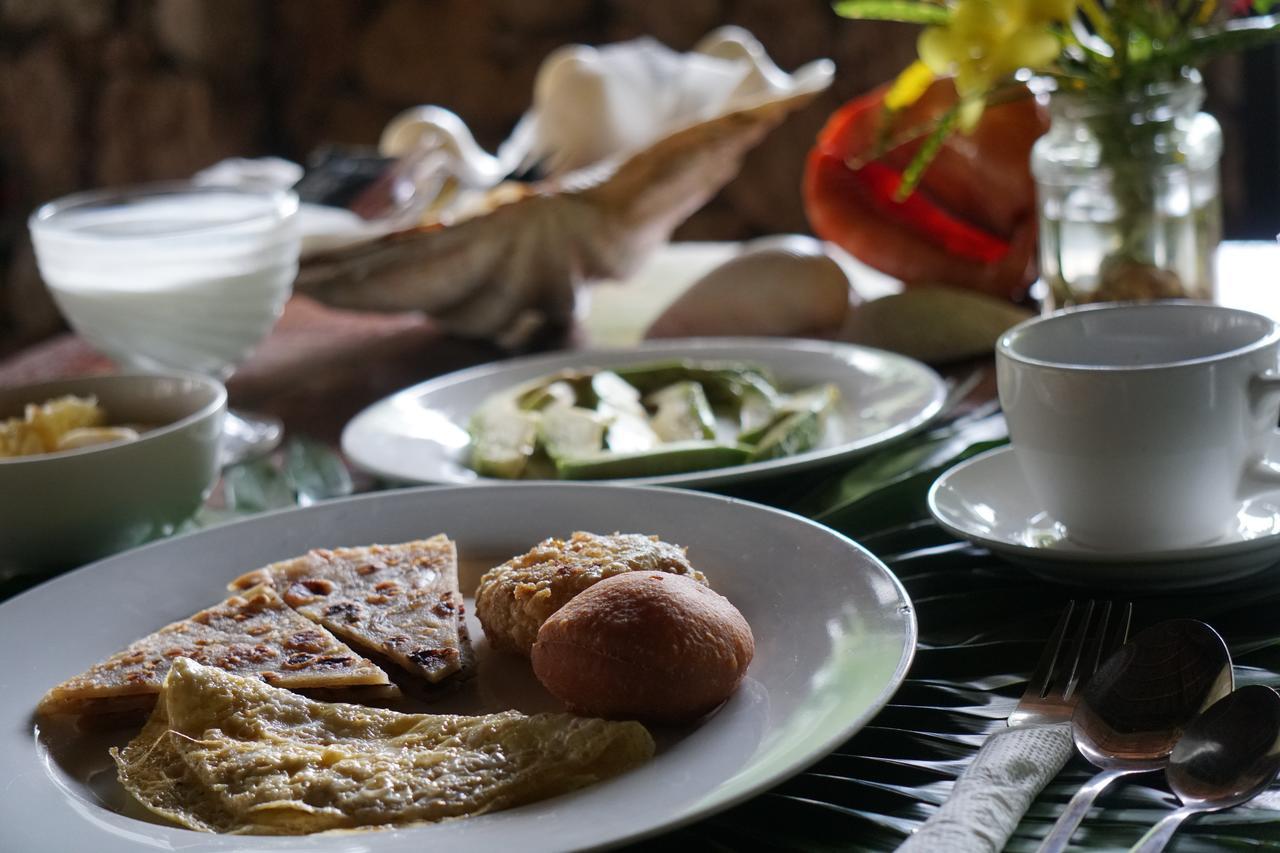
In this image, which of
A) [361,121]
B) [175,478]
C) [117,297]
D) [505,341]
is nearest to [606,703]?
[175,478]

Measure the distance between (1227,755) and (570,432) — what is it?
53 centimetres

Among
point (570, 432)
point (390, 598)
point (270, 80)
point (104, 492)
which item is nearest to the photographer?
point (390, 598)

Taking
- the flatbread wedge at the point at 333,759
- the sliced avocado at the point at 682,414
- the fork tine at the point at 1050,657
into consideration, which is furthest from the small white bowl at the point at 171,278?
the fork tine at the point at 1050,657

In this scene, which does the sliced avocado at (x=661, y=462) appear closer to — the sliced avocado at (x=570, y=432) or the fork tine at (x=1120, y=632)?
the sliced avocado at (x=570, y=432)

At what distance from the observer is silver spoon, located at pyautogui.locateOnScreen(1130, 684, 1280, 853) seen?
440 mm

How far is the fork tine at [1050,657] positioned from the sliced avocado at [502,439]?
405mm

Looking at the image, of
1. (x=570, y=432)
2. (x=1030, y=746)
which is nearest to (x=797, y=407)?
(x=570, y=432)

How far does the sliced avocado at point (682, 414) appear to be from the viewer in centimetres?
92

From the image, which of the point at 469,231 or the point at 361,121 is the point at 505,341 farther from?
the point at 361,121

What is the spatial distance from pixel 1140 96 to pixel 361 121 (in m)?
2.84

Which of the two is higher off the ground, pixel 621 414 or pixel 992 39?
pixel 992 39

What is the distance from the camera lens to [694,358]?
1.10m

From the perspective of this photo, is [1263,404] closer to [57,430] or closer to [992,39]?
[992,39]

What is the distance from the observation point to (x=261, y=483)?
0.92 meters
